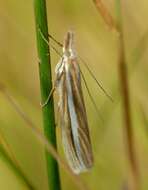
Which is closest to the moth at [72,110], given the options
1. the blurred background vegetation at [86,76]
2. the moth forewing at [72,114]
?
the moth forewing at [72,114]

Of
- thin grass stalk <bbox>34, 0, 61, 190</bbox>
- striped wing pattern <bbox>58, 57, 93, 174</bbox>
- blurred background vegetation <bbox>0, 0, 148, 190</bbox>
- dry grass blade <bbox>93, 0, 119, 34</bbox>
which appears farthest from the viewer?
blurred background vegetation <bbox>0, 0, 148, 190</bbox>

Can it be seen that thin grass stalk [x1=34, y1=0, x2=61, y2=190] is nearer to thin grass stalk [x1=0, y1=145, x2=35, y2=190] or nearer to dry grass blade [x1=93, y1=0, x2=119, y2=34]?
thin grass stalk [x1=0, y1=145, x2=35, y2=190]

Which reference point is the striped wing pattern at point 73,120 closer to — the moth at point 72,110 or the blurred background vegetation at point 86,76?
the moth at point 72,110

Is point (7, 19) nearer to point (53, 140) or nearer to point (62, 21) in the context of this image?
point (62, 21)

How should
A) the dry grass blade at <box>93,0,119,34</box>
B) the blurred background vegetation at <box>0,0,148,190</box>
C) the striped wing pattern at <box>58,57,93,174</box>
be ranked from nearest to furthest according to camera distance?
1. the dry grass blade at <box>93,0,119,34</box>
2. the striped wing pattern at <box>58,57,93,174</box>
3. the blurred background vegetation at <box>0,0,148,190</box>

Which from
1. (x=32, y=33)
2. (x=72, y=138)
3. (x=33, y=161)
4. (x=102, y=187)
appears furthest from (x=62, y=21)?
(x=72, y=138)

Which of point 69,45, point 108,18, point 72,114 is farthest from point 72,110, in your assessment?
point 108,18

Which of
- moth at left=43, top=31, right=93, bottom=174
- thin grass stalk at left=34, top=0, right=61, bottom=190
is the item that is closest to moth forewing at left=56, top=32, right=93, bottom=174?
moth at left=43, top=31, right=93, bottom=174

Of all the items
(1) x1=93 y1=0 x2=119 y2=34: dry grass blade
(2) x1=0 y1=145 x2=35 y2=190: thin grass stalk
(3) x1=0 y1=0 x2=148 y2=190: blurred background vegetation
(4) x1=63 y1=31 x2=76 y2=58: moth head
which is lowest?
(3) x1=0 y1=0 x2=148 y2=190: blurred background vegetation

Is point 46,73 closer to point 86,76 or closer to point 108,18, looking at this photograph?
point 108,18
